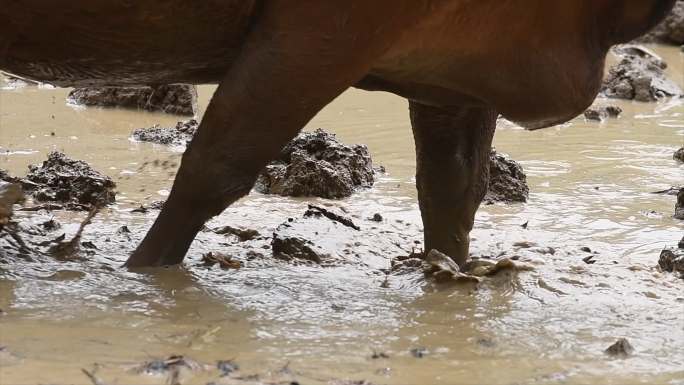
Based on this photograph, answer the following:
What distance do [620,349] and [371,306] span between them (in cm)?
89

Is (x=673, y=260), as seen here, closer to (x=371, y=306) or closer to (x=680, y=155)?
(x=371, y=306)

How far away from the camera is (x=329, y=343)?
3.62 metres

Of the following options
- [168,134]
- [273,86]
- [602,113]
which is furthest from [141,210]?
[602,113]

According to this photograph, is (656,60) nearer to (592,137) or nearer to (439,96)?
(592,137)

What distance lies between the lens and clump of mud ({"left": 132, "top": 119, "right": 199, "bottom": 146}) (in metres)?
7.82

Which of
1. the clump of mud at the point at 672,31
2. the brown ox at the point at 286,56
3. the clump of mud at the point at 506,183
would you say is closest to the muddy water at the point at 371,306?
the clump of mud at the point at 506,183

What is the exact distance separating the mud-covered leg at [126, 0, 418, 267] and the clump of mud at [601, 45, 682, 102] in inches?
273

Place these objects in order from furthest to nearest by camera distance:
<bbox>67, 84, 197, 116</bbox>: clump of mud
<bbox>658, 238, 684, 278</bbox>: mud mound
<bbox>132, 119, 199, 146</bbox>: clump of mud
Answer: <bbox>67, 84, 197, 116</bbox>: clump of mud, <bbox>132, 119, 199, 146</bbox>: clump of mud, <bbox>658, 238, 684, 278</bbox>: mud mound

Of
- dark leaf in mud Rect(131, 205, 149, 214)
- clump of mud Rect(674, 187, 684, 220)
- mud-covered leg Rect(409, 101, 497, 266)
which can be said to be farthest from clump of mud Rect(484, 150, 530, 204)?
dark leaf in mud Rect(131, 205, 149, 214)

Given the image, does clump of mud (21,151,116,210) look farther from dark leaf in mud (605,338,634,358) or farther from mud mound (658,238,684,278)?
dark leaf in mud (605,338,634,358)

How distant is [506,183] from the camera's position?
6.52m

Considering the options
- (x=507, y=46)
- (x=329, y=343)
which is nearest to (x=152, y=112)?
(x=507, y=46)

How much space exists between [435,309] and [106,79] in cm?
145

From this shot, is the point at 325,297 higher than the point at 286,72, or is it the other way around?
the point at 286,72
